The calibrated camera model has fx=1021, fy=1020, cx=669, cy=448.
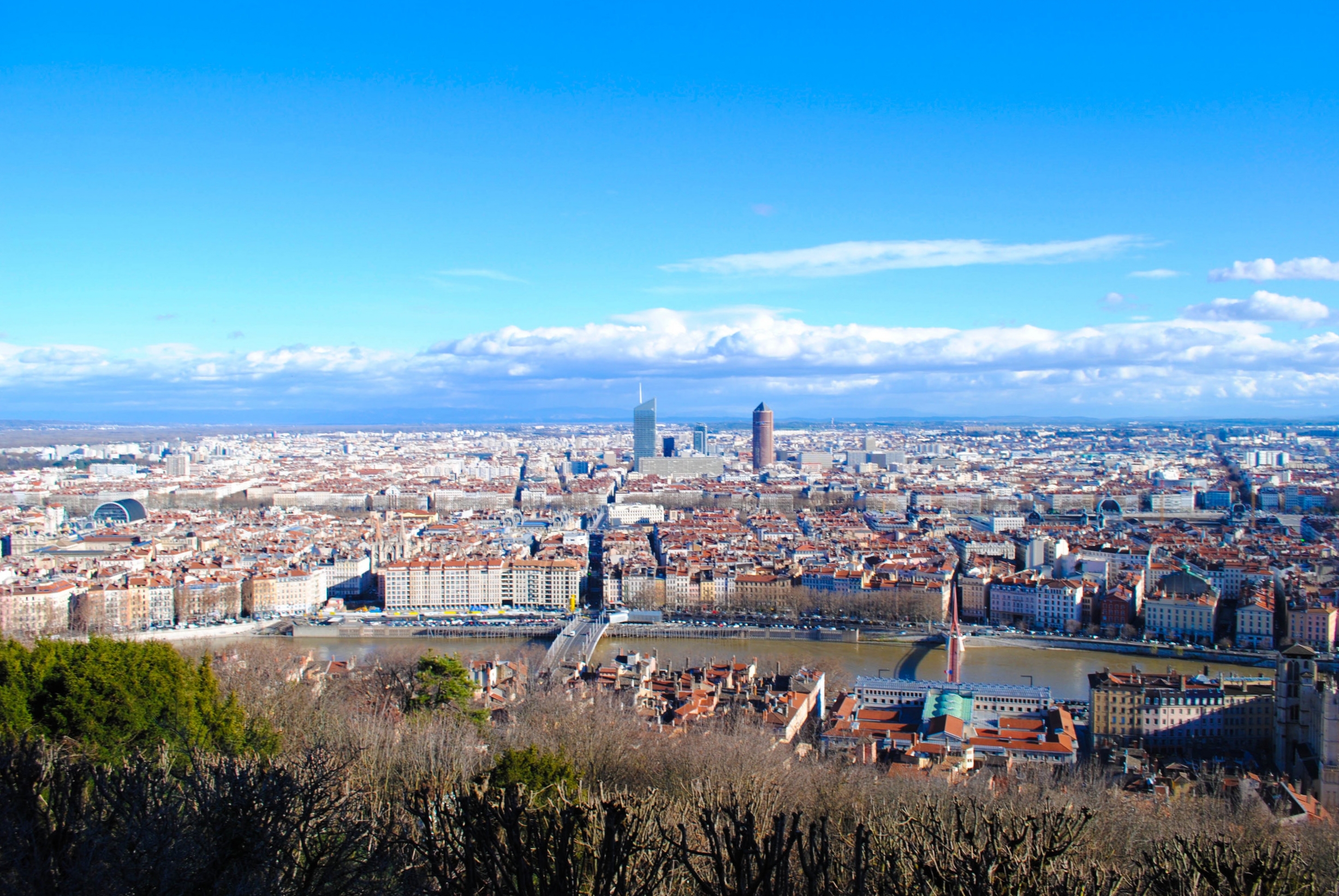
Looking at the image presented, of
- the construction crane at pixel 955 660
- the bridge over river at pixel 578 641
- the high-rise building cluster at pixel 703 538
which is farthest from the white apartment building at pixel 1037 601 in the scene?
the bridge over river at pixel 578 641

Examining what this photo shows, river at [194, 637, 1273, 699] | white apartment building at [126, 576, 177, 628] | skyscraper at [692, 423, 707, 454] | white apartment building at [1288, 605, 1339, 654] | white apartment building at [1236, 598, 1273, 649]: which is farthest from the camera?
skyscraper at [692, 423, 707, 454]

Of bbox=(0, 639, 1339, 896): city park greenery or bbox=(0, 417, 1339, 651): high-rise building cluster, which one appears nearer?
bbox=(0, 639, 1339, 896): city park greenery

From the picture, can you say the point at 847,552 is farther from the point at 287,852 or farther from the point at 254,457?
the point at 254,457

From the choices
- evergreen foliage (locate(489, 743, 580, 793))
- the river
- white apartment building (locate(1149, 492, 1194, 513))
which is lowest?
the river

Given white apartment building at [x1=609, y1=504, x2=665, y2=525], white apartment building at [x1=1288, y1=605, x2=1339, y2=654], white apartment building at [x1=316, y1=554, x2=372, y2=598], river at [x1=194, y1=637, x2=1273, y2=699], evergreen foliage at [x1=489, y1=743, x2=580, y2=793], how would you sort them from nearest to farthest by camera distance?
1. evergreen foliage at [x1=489, y1=743, x2=580, y2=793]
2. river at [x1=194, y1=637, x2=1273, y2=699]
3. white apartment building at [x1=1288, y1=605, x2=1339, y2=654]
4. white apartment building at [x1=316, y1=554, x2=372, y2=598]
5. white apartment building at [x1=609, y1=504, x2=665, y2=525]

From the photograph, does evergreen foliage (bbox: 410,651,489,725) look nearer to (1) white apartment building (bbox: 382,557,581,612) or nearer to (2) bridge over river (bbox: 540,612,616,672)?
(2) bridge over river (bbox: 540,612,616,672)

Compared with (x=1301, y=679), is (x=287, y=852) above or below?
above

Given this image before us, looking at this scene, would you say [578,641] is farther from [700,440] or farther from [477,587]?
[700,440]

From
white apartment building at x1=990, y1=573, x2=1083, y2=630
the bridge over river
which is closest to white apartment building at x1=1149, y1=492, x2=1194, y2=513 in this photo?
white apartment building at x1=990, y1=573, x2=1083, y2=630

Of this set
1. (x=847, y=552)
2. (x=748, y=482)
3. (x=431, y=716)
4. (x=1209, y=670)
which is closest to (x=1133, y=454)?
(x=748, y=482)
